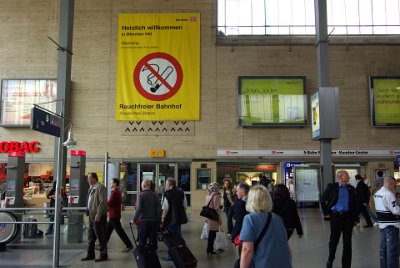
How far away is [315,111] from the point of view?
47.1 ft

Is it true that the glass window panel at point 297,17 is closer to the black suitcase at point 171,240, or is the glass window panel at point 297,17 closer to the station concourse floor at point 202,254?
the station concourse floor at point 202,254

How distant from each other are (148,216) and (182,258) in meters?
1.27

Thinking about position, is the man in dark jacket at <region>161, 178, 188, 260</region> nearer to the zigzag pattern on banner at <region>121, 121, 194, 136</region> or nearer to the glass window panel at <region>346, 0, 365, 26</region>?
the zigzag pattern on banner at <region>121, 121, 194, 136</region>

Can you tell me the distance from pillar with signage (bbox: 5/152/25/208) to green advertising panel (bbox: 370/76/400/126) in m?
17.4

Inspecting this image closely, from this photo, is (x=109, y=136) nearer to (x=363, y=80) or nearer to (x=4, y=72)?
(x=4, y=72)

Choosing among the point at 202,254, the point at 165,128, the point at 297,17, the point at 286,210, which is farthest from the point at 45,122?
the point at 297,17

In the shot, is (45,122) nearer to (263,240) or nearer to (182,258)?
(182,258)

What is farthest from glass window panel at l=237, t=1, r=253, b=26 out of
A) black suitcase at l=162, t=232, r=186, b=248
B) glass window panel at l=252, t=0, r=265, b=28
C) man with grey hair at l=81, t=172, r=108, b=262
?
black suitcase at l=162, t=232, r=186, b=248

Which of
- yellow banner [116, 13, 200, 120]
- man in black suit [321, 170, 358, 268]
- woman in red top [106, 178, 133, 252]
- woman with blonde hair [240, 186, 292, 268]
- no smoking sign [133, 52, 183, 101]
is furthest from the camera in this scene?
no smoking sign [133, 52, 183, 101]

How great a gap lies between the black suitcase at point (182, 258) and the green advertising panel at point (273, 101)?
1551 centimetres

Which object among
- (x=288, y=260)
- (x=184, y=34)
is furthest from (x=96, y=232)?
(x=184, y=34)

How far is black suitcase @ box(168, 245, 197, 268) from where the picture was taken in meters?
6.94

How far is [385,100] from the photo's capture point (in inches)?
878

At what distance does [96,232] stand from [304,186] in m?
11.4
